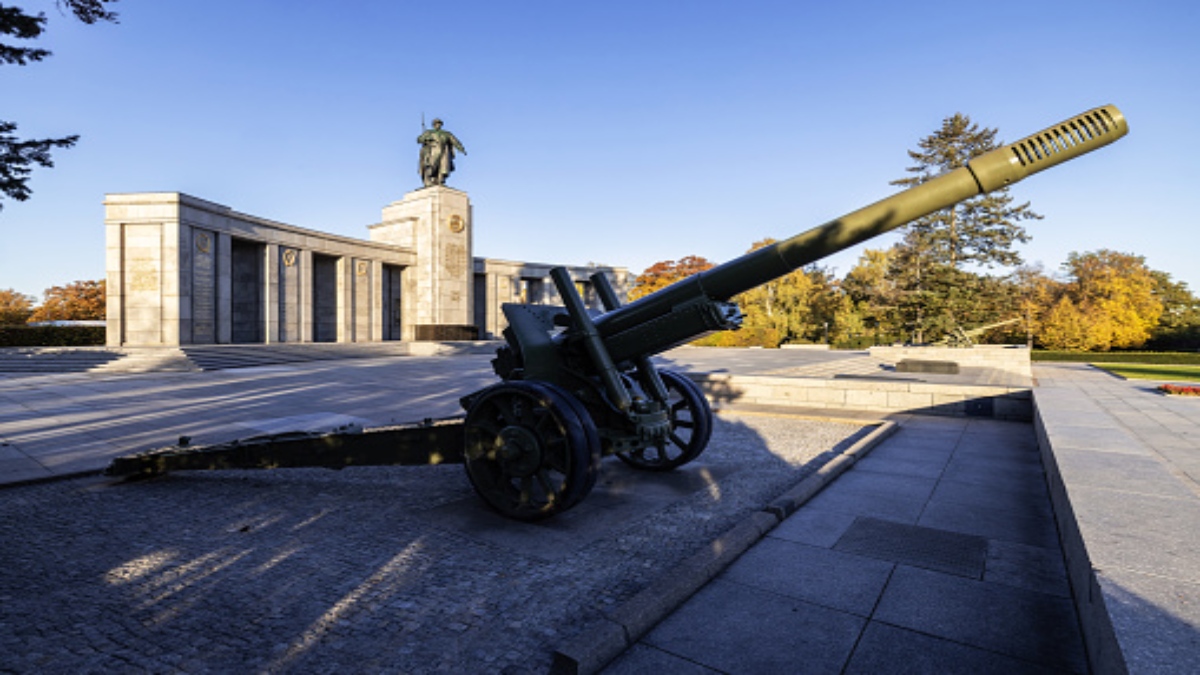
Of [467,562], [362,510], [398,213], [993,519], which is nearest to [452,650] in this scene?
[467,562]

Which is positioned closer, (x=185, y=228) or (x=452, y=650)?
(x=452, y=650)

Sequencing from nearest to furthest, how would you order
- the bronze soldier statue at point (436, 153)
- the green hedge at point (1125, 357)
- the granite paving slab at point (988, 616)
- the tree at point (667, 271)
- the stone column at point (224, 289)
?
the granite paving slab at point (988, 616), the stone column at point (224, 289), the green hedge at point (1125, 357), the bronze soldier statue at point (436, 153), the tree at point (667, 271)

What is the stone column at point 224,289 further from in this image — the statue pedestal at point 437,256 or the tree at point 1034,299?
the tree at point 1034,299

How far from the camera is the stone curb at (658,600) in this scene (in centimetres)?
236

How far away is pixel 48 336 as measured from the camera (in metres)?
25.3

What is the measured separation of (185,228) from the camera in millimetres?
24125

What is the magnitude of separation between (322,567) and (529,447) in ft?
4.80

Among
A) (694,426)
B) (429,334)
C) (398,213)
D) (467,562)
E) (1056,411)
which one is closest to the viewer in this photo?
(467,562)

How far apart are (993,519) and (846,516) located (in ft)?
3.64

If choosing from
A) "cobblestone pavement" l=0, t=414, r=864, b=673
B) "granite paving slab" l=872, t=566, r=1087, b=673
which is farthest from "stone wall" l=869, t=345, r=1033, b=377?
"cobblestone pavement" l=0, t=414, r=864, b=673

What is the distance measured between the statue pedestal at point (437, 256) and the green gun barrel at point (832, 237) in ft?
102

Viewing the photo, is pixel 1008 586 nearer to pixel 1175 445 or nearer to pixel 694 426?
pixel 694 426

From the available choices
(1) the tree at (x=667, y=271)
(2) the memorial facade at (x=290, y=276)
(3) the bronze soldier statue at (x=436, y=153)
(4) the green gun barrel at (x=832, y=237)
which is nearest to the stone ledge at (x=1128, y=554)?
(4) the green gun barrel at (x=832, y=237)

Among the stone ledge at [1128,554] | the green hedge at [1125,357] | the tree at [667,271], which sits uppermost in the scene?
the tree at [667,271]
